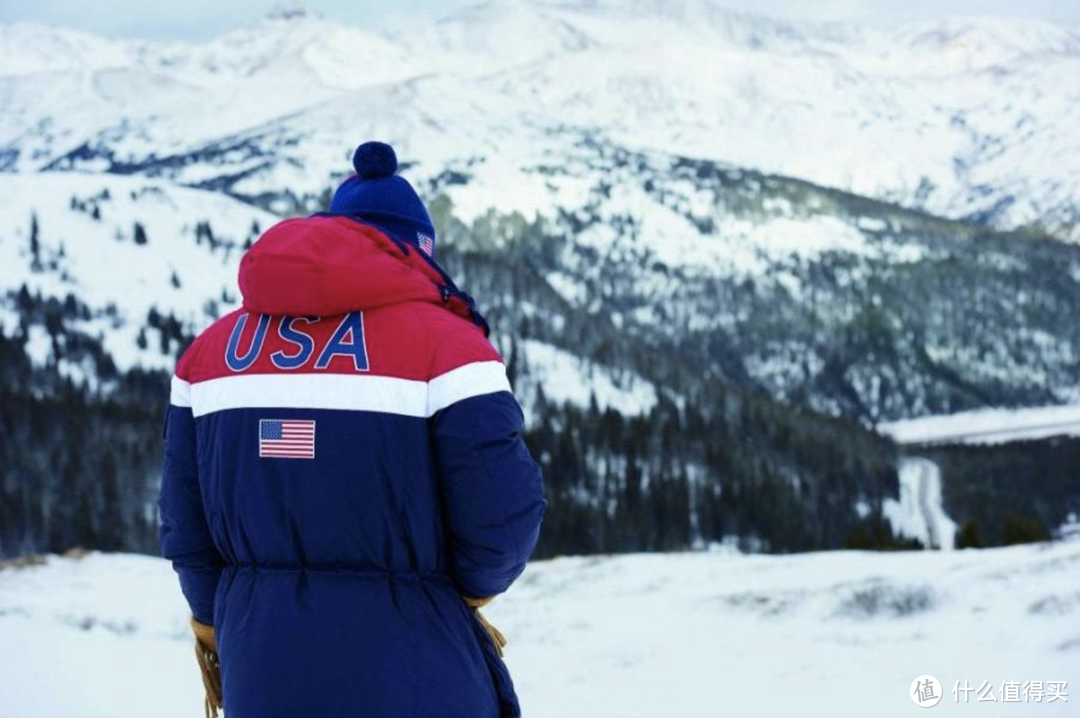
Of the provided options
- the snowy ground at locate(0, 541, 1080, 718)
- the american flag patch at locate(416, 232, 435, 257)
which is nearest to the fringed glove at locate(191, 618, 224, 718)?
the american flag patch at locate(416, 232, 435, 257)

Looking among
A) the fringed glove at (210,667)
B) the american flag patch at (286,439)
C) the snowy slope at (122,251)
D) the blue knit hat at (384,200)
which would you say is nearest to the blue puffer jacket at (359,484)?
the american flag patch at (286,439)

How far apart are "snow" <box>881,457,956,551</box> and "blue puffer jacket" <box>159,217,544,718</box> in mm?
115850

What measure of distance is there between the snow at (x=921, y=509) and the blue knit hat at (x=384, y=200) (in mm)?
115571

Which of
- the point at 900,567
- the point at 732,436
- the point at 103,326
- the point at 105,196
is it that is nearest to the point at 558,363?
the point at 732,436

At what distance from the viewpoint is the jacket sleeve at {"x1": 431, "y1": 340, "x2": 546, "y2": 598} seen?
4258 mm

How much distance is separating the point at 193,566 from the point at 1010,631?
953cm

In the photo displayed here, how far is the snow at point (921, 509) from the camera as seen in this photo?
123919mm

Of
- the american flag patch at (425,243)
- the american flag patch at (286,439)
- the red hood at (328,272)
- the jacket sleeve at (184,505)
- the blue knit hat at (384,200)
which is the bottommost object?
the jacket sleeve at (184,505)

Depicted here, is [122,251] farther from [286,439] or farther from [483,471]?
[483,471]

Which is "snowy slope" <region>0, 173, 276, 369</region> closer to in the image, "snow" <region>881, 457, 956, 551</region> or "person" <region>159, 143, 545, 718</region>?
"snow" <region>881, 457, 956, 551</region>

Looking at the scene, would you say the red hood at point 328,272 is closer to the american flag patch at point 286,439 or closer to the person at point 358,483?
the person at point 358,483

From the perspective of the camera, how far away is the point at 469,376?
14.0 feet

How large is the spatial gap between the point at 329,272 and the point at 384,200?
0.66 metres

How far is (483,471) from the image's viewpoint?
428cm
